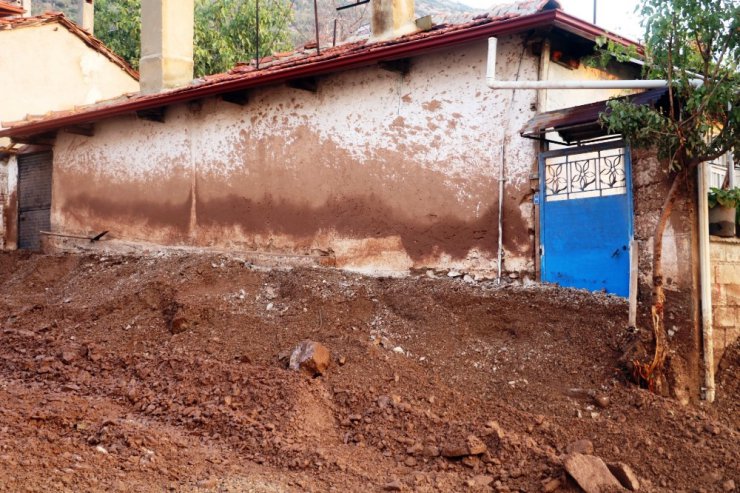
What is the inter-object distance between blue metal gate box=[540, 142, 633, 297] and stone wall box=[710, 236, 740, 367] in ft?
2.48

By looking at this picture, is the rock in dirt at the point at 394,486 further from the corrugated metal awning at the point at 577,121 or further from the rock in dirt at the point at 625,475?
the corrugated metal awning at the point at 577,121

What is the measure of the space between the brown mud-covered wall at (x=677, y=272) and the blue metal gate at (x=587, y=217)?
304 millimetres

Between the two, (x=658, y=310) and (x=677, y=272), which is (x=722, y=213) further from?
(x=658, y=310)

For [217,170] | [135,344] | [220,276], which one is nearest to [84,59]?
[217,170]

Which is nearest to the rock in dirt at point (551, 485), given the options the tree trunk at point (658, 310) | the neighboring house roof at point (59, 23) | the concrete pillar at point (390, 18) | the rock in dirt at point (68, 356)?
the tree trunk at point (658, 310)

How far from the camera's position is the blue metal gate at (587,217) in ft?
23.2

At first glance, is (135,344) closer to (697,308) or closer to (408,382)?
(408,382)

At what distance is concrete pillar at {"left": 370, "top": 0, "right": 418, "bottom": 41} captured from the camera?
10281mm

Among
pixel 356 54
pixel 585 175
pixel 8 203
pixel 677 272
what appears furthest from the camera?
pixel 8 203

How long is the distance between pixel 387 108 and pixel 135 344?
12.9ft

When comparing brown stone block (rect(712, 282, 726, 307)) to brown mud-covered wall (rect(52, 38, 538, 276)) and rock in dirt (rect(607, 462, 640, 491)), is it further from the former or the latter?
rock in dirt (rect(607, 462, 640, 491))

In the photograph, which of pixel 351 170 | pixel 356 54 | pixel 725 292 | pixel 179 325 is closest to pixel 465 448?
pixel 725 292

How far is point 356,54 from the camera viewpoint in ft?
28.1

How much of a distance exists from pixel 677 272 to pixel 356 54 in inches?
168
